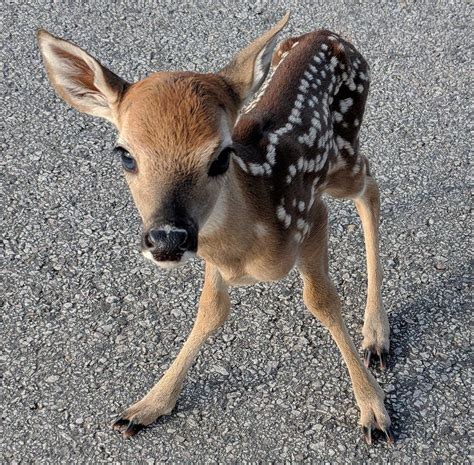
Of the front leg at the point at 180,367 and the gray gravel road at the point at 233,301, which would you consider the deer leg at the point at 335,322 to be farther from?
the front leg at the point at 180,367

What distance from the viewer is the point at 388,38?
5934mm

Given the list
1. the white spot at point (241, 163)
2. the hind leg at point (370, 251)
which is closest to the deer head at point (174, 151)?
the white spot at point (241, 163)

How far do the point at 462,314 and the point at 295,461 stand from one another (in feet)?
3.81

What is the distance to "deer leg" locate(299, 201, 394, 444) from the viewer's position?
345cm

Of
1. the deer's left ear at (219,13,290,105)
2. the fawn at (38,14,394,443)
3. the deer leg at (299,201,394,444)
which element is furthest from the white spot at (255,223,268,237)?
the deer's left ear at (219,13,290,105)

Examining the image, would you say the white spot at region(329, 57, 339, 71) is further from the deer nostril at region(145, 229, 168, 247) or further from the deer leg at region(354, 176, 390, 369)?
the deer nostril at region(145, 229, 168, 247)

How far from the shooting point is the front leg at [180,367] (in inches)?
138

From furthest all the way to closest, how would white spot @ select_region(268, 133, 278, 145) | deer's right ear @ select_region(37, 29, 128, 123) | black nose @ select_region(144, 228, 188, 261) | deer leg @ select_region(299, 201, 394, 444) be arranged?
deer leg @ select_region(299, 201, 394, 444), white spot @ select_region(268, 133, 278, 145), deer's right ear @ select_region(37, 29, 128, 123), black nose @ select_region(144, 228, 188, 261)

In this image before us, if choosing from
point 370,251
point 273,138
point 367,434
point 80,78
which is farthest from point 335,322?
point 80,78

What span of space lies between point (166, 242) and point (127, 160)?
0.36m

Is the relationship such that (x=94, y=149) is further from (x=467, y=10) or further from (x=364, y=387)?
(x=467, y=10)

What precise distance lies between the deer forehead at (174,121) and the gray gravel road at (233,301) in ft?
4.58

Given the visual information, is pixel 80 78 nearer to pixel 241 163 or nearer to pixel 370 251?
pixel 241 163

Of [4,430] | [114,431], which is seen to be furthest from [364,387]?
[4,430]
